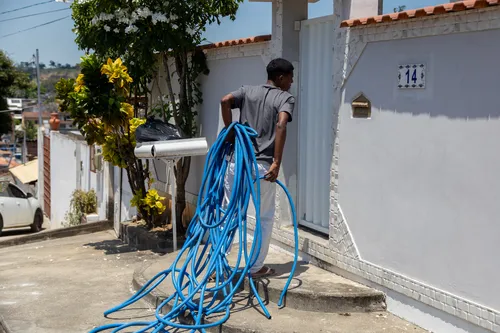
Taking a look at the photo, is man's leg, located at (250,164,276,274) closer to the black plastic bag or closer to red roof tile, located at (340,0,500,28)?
red roof tile, located at (340,0,500,28)

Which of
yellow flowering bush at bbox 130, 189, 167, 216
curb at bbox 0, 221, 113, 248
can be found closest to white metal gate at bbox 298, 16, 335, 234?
yellow flowering bush at bbox 130, 189, 167, 216

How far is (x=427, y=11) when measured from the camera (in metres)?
4.99

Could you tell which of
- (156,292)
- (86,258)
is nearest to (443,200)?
(156,292)

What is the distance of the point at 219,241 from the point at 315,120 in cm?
194

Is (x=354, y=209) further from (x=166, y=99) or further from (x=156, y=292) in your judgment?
(x=166, y=99)

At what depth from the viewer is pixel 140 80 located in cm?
1024

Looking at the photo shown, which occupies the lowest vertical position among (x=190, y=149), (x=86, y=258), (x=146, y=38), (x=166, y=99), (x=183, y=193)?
(x=86, y=258)

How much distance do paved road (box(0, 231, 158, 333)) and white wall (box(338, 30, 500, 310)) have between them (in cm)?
228

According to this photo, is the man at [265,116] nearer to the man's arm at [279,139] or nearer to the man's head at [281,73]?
the man's head at [281,73]

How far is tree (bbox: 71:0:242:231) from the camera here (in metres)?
8.94

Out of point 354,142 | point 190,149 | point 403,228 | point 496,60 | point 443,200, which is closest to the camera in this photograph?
point 496,60

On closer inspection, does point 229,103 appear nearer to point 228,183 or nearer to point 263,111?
point 263,111

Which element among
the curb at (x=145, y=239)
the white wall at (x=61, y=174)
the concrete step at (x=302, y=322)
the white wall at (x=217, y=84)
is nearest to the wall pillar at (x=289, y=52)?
the white wall at (x=217, y=84)

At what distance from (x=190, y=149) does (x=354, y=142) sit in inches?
98.3
